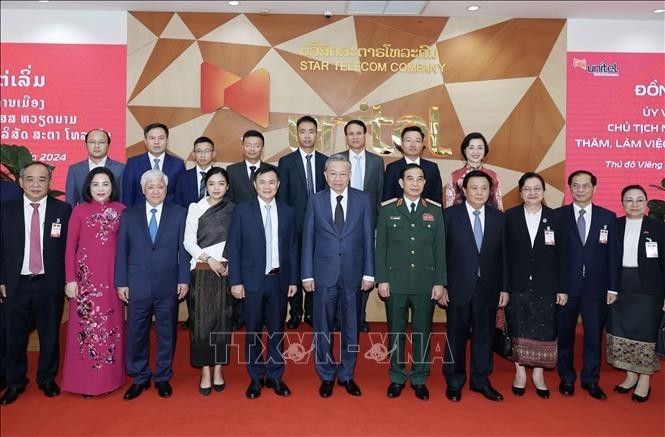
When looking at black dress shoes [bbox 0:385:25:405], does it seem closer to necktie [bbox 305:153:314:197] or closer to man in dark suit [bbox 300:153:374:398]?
man in dark suit [bbox 300:153:374:398]

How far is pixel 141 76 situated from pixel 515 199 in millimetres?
4697

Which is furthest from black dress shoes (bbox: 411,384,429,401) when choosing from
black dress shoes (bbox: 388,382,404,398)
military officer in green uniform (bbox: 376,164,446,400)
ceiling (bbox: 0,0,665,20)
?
ceiling (bbox: 0,0,665,20)

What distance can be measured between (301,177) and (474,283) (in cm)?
163

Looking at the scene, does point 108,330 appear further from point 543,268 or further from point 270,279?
point 543,268

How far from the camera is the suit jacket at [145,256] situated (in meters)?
3.44

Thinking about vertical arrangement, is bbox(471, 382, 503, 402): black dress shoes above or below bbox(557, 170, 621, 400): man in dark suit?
below

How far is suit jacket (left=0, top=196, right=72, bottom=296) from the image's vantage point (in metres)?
3.44

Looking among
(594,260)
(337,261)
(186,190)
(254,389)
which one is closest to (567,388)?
(594,260)

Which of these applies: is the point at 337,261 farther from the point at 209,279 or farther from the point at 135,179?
the point at 135,179

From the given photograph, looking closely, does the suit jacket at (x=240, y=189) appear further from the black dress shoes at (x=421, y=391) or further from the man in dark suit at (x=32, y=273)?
the black dress shoes at (x=421, y=391)

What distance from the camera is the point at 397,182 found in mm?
4102

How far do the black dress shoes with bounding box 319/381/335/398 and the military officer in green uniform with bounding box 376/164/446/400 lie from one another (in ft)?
1.34

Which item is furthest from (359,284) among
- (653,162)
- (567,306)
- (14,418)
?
(653,162)

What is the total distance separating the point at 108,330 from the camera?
3514mm
